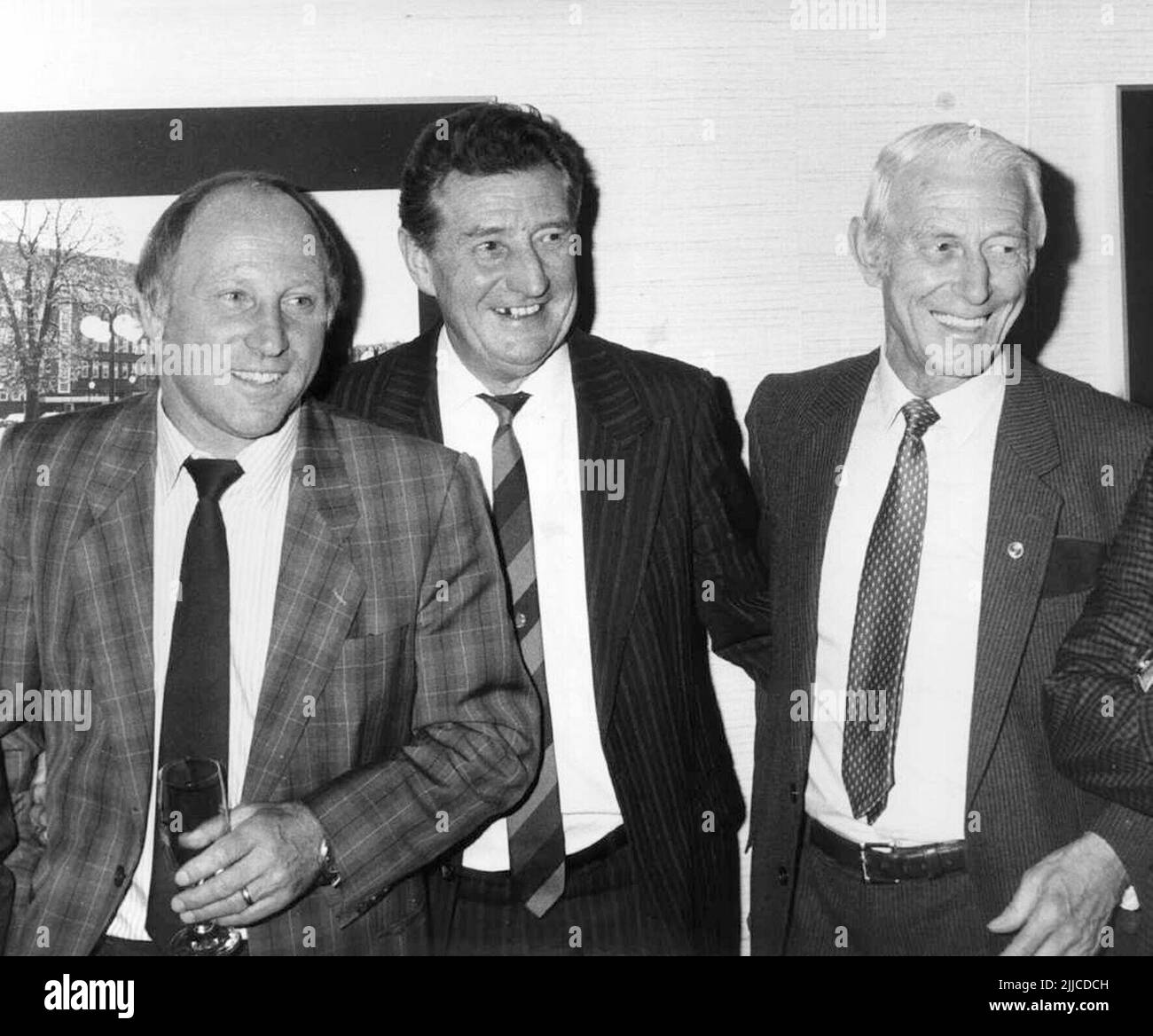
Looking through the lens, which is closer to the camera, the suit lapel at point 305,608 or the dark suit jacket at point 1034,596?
the suit lapel at point 305,608

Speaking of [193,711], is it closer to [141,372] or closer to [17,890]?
[17,890]

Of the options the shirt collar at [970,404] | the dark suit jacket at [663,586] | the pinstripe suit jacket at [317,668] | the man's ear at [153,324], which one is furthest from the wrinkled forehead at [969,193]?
the man's ear at [153,324]

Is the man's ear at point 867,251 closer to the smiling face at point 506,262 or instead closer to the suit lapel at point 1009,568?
the suit lapel at point 1009,568

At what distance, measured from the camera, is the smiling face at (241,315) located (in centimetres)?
172

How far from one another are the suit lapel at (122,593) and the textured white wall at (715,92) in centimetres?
101

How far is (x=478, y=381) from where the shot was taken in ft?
6.89

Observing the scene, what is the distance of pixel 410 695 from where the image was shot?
1.78 metres

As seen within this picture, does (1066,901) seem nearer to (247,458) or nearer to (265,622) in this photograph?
(265,622)

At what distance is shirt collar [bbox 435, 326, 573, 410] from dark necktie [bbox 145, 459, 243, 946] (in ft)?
1.81

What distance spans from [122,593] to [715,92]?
1.59 m

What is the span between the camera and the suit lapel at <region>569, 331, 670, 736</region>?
2.02m

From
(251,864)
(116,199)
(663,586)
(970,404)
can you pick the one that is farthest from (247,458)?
(970,404)

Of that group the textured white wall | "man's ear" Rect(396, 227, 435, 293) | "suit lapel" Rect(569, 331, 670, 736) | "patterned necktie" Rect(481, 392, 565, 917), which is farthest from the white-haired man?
"man's ear" Rect(396, 227, 435, 293)
